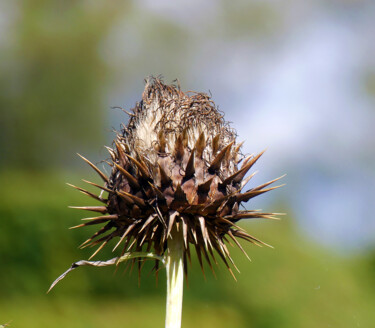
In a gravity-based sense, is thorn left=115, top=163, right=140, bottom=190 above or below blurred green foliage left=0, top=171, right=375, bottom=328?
above

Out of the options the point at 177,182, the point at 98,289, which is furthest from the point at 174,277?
the point at 98,289

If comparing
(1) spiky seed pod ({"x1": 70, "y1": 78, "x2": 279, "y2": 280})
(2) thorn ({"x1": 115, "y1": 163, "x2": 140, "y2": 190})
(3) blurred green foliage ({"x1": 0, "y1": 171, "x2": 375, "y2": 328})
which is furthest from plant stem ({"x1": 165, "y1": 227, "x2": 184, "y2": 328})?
(3) blurred green foliage ({"x1": 0, "y1": 171, "x2": 375, "y2": 328})

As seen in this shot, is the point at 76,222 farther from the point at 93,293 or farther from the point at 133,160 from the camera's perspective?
the point at 133,160

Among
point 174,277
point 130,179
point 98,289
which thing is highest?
point 130,179

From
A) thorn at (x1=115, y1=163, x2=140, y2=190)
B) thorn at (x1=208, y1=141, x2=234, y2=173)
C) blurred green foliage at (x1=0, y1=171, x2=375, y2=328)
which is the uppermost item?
thorn at (x1=208, y1=141, x2=234, y2=173)

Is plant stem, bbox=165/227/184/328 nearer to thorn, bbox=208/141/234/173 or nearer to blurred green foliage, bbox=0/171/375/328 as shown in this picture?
thorn, bbox=208/141/234/173

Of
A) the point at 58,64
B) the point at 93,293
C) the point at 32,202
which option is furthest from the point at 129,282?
the point at 58,64

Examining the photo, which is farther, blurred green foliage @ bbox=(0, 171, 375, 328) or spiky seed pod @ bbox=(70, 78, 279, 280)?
blurred green foliage @ bbox=(0, 171, 375, 328)

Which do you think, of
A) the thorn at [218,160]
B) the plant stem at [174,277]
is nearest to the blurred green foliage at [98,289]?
the plant stem at [174,277]

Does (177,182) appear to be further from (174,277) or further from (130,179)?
(174,277)
